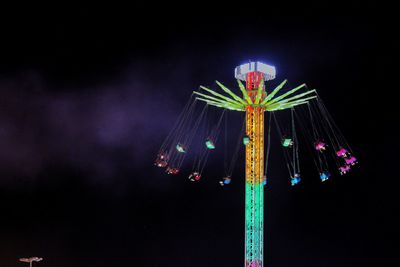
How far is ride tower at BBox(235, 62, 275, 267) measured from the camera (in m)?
14.8

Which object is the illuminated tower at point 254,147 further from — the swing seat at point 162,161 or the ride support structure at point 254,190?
the swing seat at point 162,161

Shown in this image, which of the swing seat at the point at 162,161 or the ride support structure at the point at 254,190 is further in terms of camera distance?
the swing seat at the point at 162,161

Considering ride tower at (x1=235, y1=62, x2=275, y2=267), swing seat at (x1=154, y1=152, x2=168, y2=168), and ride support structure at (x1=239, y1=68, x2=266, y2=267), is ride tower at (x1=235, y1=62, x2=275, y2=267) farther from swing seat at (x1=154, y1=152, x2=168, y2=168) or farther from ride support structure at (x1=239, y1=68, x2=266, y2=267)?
swing seat at (x1=154, y1=152, x2=168, y2=168)

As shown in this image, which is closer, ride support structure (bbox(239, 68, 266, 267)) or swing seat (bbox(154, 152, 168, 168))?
ride support structure (bbox(239, 68, 266, 267))

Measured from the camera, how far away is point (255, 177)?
587 inches

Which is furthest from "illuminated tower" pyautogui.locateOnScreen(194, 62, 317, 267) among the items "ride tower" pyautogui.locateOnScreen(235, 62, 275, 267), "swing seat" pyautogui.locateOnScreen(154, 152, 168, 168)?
"swing seat" pyautogui.locateOnScreen(154, 152, 168, 168)

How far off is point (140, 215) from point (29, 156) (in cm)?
531

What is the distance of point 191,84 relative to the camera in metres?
21.9

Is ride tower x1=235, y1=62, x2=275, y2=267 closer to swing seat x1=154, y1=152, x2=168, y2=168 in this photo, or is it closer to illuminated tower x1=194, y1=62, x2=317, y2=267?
illuminated tower x1=194, y1=62, x2=317, y2=267

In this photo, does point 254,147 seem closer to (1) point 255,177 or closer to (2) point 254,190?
(1) point 255,177

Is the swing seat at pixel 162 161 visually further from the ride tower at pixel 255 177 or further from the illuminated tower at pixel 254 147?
the ride tower at pixel 255 177

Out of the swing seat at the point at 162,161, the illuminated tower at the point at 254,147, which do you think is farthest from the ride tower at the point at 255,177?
the swing seat at the point at 162,161

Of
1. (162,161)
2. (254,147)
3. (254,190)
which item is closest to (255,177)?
(254,190)

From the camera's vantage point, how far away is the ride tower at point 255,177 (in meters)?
14.8
